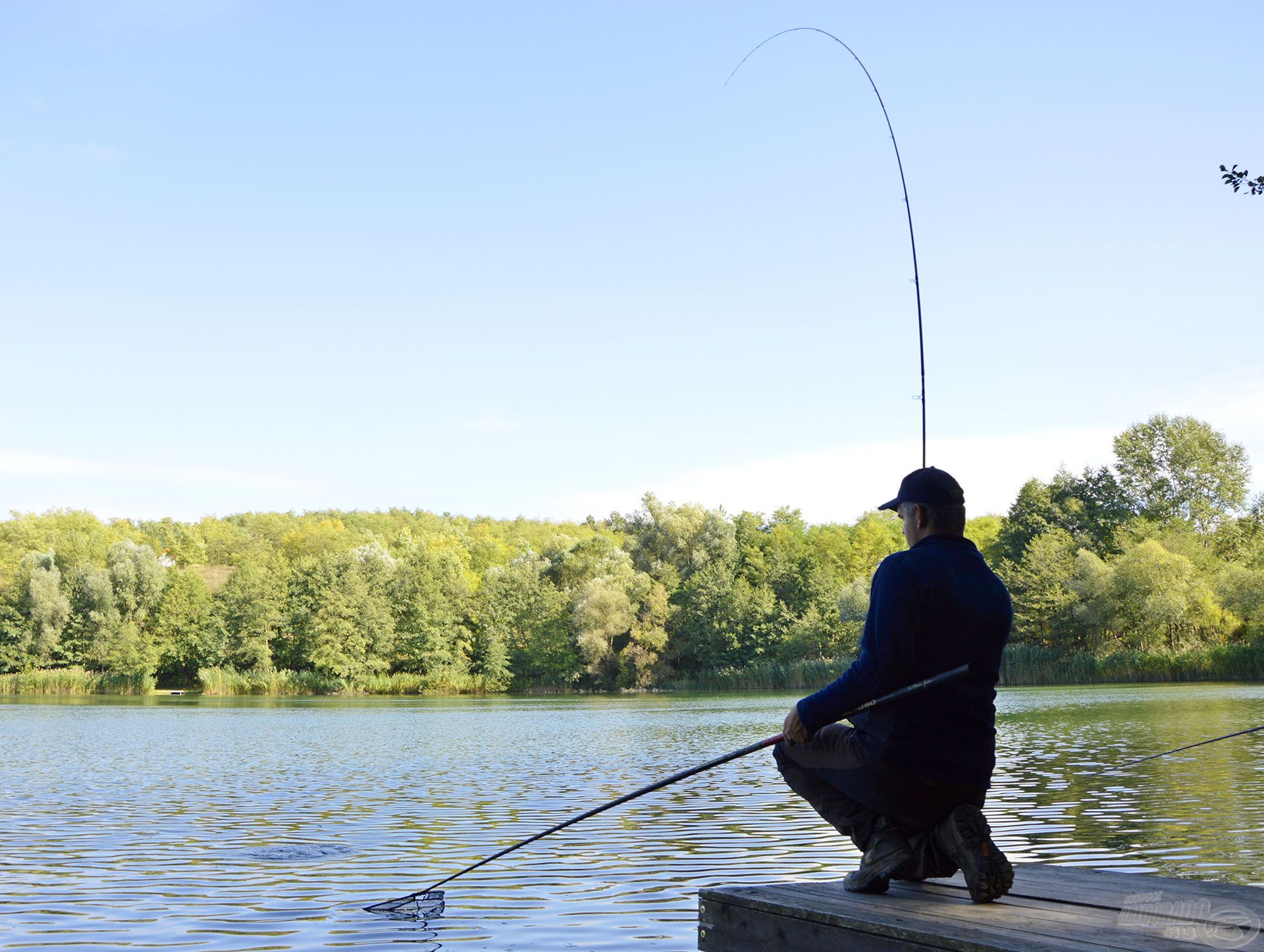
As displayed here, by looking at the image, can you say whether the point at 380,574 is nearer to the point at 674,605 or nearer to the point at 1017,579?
the point at 674,605

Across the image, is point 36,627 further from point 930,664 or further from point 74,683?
point 930,664

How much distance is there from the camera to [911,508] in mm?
4363

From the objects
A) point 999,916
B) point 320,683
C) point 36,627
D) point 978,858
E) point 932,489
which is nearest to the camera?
point 999,916

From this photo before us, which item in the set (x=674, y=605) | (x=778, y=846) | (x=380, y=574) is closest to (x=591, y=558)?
(x=674, y=605)

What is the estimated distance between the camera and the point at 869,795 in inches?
167

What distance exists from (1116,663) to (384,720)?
31.0 metres

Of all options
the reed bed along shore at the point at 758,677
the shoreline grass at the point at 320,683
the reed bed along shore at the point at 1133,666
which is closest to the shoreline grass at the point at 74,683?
the reed bed along shore at the point at 758,677

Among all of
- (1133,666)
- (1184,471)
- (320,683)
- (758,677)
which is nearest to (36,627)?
(320,683)

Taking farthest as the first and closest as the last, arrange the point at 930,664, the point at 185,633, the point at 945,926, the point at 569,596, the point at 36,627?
the point at 569,596 → the point at 185,633 → the point at 36,627 → the point at 930,664 → the point at 945,926

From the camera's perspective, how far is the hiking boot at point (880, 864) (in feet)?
13.8

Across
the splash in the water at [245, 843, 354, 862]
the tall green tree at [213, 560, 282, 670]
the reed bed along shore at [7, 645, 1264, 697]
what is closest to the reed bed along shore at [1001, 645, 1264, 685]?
the reed bed along shore at [7, 645, 1264, 697]

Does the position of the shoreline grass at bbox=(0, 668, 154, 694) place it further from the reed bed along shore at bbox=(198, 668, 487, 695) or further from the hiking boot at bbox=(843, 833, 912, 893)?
the hiking boot at bbox=(843, 833, 912, 893)

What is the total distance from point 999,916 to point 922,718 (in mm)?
674

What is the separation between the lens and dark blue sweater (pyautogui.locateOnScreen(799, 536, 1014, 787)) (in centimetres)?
399
